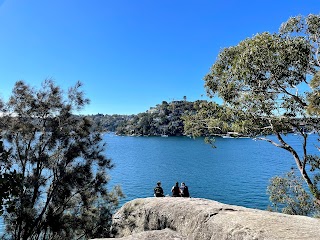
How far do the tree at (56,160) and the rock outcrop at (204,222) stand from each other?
3.48 m

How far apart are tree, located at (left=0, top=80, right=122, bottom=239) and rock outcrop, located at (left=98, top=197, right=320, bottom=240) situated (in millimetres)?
3484

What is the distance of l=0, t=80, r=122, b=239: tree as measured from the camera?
72.2ft

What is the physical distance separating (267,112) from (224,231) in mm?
7645

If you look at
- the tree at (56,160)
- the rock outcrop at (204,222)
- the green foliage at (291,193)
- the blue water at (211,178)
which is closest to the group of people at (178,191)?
the rock outcrop at (204,222)

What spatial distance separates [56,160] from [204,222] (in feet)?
46.1

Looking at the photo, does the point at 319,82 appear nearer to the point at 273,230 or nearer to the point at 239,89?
the point at 273,230

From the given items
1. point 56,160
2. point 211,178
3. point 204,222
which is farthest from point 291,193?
point 211,178

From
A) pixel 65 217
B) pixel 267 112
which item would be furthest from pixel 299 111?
pixel 65 217

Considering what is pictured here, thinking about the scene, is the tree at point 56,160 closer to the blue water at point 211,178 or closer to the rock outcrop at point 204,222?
the rock outcrop at point 204,222

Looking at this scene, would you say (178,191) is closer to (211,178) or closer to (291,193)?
(291,193)

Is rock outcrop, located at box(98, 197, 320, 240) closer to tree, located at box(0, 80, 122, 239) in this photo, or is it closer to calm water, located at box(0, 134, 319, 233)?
tree, located at box(0, 80, 122, 239)

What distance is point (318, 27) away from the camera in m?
15.8

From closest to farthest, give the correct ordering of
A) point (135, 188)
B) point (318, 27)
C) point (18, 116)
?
point (318, 27) < point (18, 116) < point (135, 188)

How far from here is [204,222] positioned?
13.8 metres
